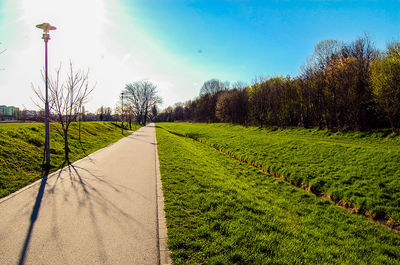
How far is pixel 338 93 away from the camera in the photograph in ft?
63.7

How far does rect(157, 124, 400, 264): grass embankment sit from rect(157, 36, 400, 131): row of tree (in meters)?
13.7

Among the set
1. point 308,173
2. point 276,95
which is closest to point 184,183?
point 308,173

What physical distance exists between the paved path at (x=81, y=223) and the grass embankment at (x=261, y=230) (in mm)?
541

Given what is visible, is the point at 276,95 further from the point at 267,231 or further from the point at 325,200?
the point at 267,231

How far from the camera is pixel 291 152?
12.8 metres

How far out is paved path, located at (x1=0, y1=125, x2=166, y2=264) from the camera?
293 centimetres

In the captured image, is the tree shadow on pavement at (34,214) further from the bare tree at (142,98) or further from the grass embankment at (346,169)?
the bare tree at (142,98)

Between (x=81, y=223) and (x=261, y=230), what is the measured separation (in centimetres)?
367

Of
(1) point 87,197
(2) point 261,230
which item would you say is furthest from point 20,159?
(2) point 261,230

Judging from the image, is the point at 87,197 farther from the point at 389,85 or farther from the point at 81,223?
the point at 389,85

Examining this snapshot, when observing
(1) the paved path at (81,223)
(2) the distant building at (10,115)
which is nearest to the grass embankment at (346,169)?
(1) the paved path at (81,223)

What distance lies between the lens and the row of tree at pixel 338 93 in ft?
48.1

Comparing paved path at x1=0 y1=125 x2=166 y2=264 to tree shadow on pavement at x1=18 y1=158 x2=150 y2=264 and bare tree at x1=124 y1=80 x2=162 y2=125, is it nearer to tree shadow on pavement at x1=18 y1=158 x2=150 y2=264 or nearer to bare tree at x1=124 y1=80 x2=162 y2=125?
tree shadow on pavement at x1=18 y1=158 x2=150 y2=264

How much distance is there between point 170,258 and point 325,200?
6608 mm
